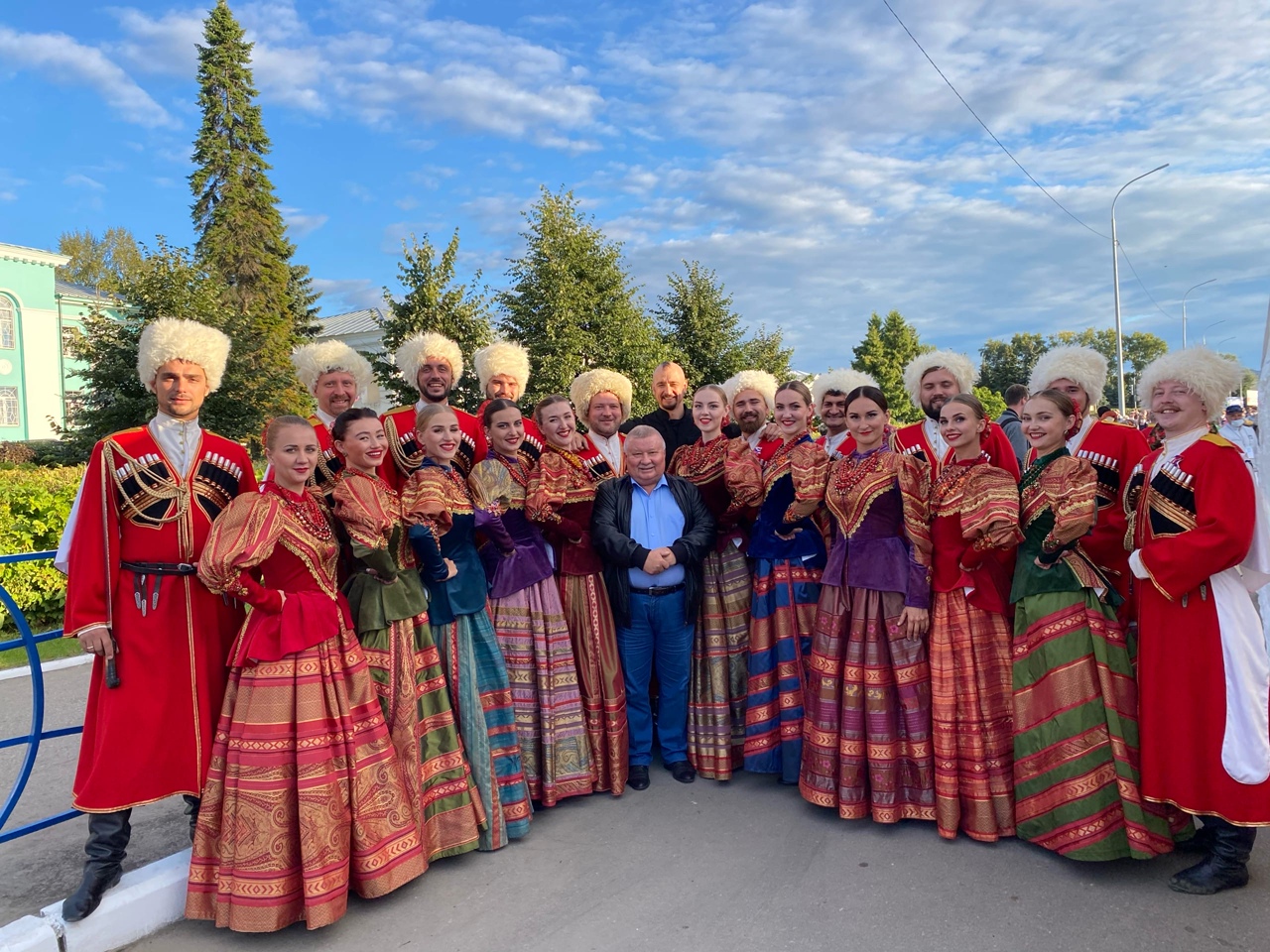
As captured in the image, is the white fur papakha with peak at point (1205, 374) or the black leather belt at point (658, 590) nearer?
the white fur papakha with peak at point (1205, 374)

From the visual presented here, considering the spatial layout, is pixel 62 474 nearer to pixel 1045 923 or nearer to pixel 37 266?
pixel 1045 923

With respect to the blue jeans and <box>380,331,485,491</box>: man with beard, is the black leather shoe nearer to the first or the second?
the blue jeans

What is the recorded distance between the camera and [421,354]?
199 inches

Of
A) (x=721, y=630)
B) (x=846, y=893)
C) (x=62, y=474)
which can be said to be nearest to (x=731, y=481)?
(x=721, y=630)

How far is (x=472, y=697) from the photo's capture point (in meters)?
3.85

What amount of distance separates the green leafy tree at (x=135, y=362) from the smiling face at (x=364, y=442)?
10.5 m

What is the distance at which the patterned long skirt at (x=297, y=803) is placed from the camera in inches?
121

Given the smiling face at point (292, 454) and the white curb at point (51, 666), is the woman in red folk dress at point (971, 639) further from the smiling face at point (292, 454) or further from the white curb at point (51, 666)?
the white curb at point (51, 666)

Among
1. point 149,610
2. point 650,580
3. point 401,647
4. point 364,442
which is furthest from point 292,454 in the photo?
point 650,580

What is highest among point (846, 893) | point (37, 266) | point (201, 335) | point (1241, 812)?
point (37, 266)

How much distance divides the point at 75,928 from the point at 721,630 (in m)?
3.06

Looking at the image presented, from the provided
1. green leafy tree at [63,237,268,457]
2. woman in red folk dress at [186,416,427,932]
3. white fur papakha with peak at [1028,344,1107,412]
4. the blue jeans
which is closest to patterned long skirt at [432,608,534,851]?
woman in red folk dress at [186,416,427,932]

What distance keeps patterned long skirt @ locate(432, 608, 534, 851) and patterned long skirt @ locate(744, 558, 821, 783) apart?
1.26m

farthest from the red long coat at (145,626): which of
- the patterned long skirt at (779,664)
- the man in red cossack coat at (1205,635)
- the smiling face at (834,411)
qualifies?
the man in red cossack coat at (1205,635)
